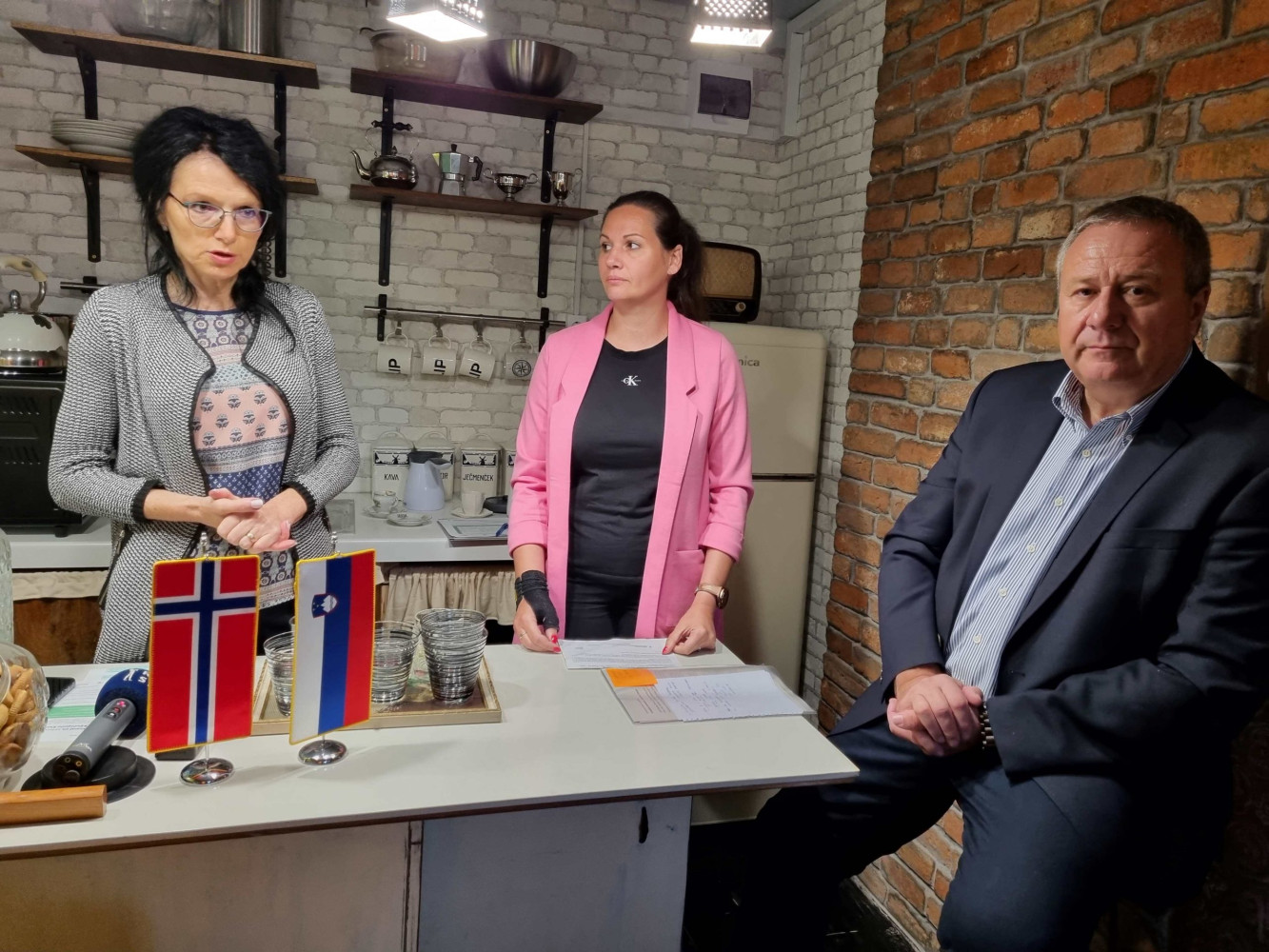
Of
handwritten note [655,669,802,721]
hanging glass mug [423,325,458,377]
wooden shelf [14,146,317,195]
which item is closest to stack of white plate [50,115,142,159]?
wooden shelf [14,146,317,195]

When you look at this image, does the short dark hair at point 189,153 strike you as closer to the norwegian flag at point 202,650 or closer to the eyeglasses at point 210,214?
the eyeglasses at point 210,214

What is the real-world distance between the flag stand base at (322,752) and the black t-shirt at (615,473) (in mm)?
888

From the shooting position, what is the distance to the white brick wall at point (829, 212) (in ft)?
10.3

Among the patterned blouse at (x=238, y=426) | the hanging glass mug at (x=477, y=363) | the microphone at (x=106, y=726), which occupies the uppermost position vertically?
the hanging glass mug at (x=477, y=363)

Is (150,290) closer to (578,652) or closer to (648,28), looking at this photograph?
(578,652)

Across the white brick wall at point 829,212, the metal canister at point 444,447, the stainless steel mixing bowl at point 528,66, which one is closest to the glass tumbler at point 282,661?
the metal canister at point 444,447

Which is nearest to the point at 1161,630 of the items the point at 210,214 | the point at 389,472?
the point at 210,214

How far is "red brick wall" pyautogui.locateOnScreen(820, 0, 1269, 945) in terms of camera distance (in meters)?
1.66

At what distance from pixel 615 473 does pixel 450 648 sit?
76cm

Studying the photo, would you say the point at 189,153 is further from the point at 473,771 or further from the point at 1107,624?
the point at 1107,624

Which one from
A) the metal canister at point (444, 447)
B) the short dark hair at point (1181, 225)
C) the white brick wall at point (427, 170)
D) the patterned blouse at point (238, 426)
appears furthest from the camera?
the metal canister at point (444, 447)

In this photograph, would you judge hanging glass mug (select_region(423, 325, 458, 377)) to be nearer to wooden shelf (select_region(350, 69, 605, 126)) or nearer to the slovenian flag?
wooden shelf (select_region(350, 69, 605, 126))

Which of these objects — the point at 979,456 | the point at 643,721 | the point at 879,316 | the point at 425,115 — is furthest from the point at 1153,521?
the point at 425,115

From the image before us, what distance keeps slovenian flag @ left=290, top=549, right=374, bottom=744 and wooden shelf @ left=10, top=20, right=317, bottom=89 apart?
235 cm
